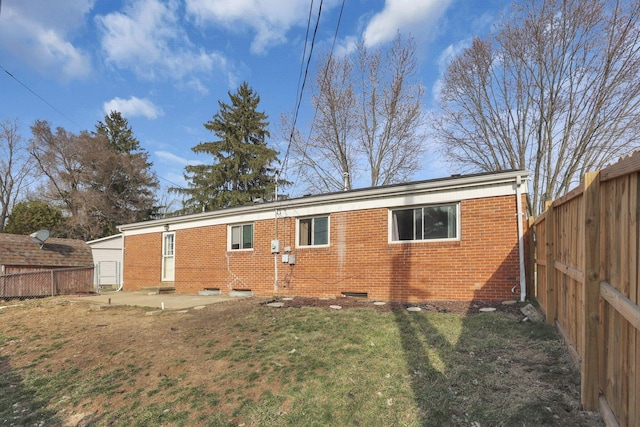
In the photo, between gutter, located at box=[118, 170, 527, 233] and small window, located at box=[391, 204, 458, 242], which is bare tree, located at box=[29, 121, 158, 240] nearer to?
gutter, located at box=[118, 170, 527, 233]

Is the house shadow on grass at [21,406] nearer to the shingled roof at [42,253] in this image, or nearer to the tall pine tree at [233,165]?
the shingled roof at [42,253]

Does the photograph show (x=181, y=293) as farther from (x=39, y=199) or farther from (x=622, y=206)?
(x=39, y=199)

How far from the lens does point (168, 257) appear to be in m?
15.3

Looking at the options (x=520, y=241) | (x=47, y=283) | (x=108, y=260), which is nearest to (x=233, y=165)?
(x=108, y=260)

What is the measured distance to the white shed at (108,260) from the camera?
18672 mm

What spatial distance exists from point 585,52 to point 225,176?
24159 mm

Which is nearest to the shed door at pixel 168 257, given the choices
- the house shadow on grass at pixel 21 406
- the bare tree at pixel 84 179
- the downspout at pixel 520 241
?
the house shadow on grass at pixel 21 406

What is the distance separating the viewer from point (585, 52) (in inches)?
569

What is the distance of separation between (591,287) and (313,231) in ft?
27.6

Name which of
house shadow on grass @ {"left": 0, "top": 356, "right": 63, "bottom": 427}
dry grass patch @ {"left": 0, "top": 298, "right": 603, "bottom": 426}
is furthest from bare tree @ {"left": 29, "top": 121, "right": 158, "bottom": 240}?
house shadow on grass @ {"left": 0, "top": 356, "right": 63, "bottom": 427}

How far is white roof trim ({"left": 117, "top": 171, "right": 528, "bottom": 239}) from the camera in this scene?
777 cm

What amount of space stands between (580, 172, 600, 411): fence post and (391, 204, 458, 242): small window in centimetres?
579

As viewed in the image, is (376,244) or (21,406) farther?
(376,244)

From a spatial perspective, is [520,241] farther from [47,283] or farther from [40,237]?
[40,237]
